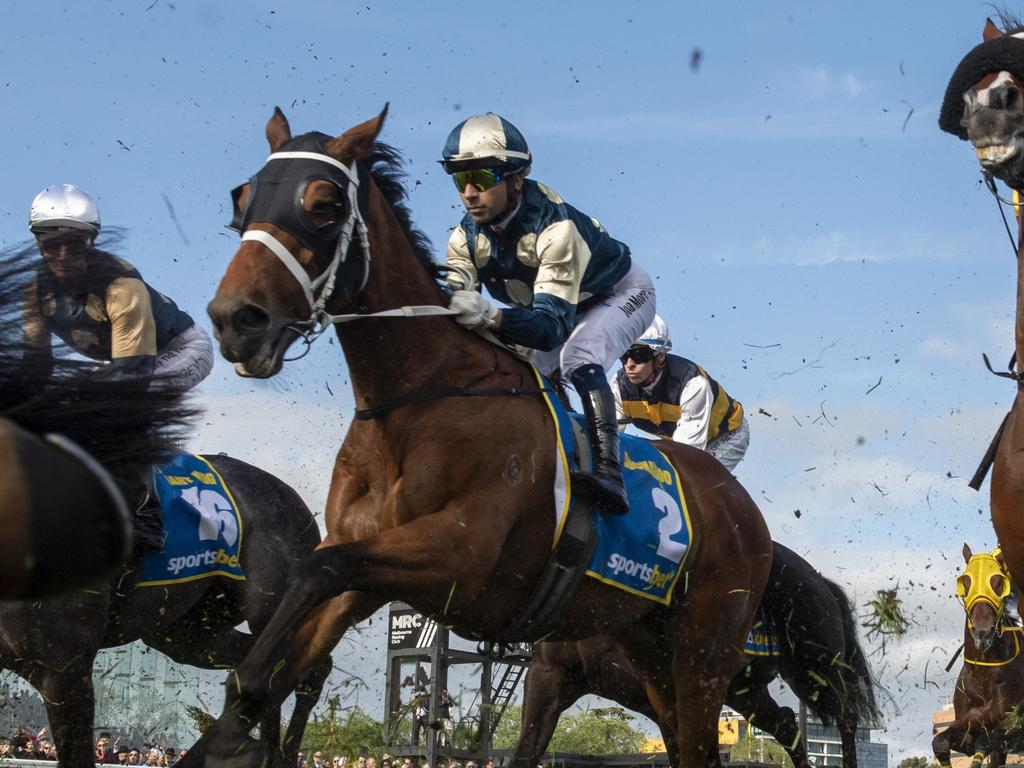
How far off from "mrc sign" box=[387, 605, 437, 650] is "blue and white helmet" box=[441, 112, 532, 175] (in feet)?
39.9

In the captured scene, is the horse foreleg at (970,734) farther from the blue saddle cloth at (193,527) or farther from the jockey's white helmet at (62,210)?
the jockey's white helmet at (62,210)

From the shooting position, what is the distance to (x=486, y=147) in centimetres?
647

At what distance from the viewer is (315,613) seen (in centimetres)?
539

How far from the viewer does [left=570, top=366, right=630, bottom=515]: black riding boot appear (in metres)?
6.39

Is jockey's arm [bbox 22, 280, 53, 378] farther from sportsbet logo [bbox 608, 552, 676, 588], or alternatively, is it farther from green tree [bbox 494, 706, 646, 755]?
green tree [bbox 494, 706, 646, 755]

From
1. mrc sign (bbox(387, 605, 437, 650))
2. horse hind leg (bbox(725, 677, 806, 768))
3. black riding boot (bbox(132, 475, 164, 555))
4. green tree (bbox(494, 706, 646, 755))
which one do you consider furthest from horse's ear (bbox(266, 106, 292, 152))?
green tree (bbox(494, 706, 646, 755))

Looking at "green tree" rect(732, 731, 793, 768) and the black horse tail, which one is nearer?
the black horse tail

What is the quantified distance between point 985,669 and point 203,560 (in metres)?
7.19

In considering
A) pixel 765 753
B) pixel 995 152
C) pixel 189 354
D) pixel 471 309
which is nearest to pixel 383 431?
pixel 471 309

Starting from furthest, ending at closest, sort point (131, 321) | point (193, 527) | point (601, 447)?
point (193, 527) → point (131, 321) → point (601, 447)

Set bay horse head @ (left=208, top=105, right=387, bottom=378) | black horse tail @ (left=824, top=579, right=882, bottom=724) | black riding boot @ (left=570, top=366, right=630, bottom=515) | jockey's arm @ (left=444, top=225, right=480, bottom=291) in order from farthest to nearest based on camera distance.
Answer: black horse tail @ (left=824, top=579, right=882, bottom=724) < jockey's arm @ (left=444, top=225, right=480, bottom=291) < black riding boot @ (left=570, top=366, right=630, bottom=515) < bay horse head @ (left=208, top=105, right=387, bottom=378)

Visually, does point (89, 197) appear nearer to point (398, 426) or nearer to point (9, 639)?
point (9, 639)

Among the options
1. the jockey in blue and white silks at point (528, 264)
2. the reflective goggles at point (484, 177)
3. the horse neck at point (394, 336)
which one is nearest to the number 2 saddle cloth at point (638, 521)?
the jockey in blue and white silks at point (528, 264)

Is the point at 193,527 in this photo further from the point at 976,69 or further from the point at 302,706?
the point at 976,69
